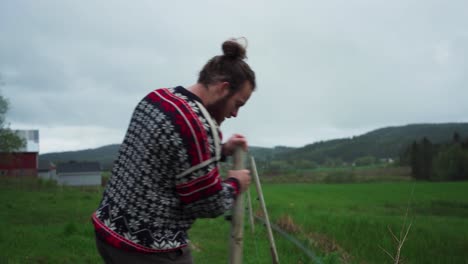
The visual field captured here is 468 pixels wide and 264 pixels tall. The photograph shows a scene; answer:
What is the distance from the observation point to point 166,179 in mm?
1933

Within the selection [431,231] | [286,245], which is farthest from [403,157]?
[286,245]

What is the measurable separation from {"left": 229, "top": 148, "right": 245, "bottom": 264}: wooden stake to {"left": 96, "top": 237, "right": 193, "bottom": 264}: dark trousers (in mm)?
345

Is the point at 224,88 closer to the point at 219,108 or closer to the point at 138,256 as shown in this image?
the point at 219,108

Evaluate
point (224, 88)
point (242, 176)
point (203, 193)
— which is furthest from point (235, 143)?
point (203, 193)

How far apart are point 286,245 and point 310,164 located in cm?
7532

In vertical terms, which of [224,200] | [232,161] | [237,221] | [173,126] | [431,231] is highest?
[173,126]

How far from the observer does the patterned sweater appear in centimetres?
188

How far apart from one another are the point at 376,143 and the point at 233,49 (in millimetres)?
94096

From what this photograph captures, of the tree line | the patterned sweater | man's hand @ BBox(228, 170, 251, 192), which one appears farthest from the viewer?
the tree line

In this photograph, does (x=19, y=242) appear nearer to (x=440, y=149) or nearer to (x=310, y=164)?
(x=440, y=149)

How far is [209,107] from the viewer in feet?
6.81

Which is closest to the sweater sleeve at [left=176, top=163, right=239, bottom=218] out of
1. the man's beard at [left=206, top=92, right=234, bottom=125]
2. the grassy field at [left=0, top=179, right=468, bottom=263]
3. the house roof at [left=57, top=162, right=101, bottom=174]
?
A: the man's beard at [left=206, top=92, right=234, bottom=125]

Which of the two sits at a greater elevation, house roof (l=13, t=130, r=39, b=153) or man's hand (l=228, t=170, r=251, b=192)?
house roof (l=13, t=130, r=39, b=153)

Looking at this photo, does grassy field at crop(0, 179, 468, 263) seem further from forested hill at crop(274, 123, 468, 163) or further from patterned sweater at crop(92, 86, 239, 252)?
forested hill at crop(274, 123, 468, 163)
